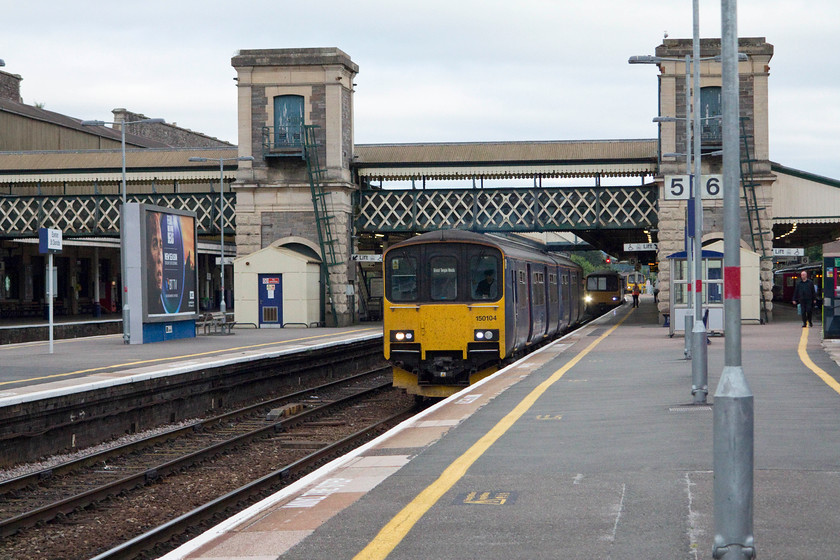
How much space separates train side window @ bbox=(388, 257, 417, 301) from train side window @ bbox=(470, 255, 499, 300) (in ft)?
3.36

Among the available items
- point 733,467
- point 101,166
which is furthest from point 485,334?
point 101,166

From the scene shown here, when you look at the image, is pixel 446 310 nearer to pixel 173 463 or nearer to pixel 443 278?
pixel 443 278

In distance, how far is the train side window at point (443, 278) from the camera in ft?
60.1

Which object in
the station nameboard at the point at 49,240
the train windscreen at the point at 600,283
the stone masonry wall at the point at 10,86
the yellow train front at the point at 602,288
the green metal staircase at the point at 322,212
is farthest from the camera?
the stone masonry wall at the point at 10,86

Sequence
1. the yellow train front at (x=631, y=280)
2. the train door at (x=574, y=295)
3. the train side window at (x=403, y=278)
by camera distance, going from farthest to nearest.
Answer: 1. the yellow train front at (x=631, y=280)
2. the train door at (x=574, y=295)
3. the train side window at (x=403, y=278)

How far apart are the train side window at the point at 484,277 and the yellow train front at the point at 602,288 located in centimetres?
4391

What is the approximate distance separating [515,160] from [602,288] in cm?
2501

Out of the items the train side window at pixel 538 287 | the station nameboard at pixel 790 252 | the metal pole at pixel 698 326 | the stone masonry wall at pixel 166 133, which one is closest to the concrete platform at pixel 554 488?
the metal pole at pixel 698 326

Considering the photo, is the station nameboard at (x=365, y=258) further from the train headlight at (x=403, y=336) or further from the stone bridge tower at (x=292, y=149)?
the train headlight at (x=403, y=336)

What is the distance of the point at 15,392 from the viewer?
1466 cm

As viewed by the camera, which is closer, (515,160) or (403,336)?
(403,336)

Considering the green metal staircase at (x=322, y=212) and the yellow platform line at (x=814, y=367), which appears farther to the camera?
the green metal staircase at (x=322, y=212)

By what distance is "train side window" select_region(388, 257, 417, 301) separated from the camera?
18.4 metres

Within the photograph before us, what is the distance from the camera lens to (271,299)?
3769 centimetres
